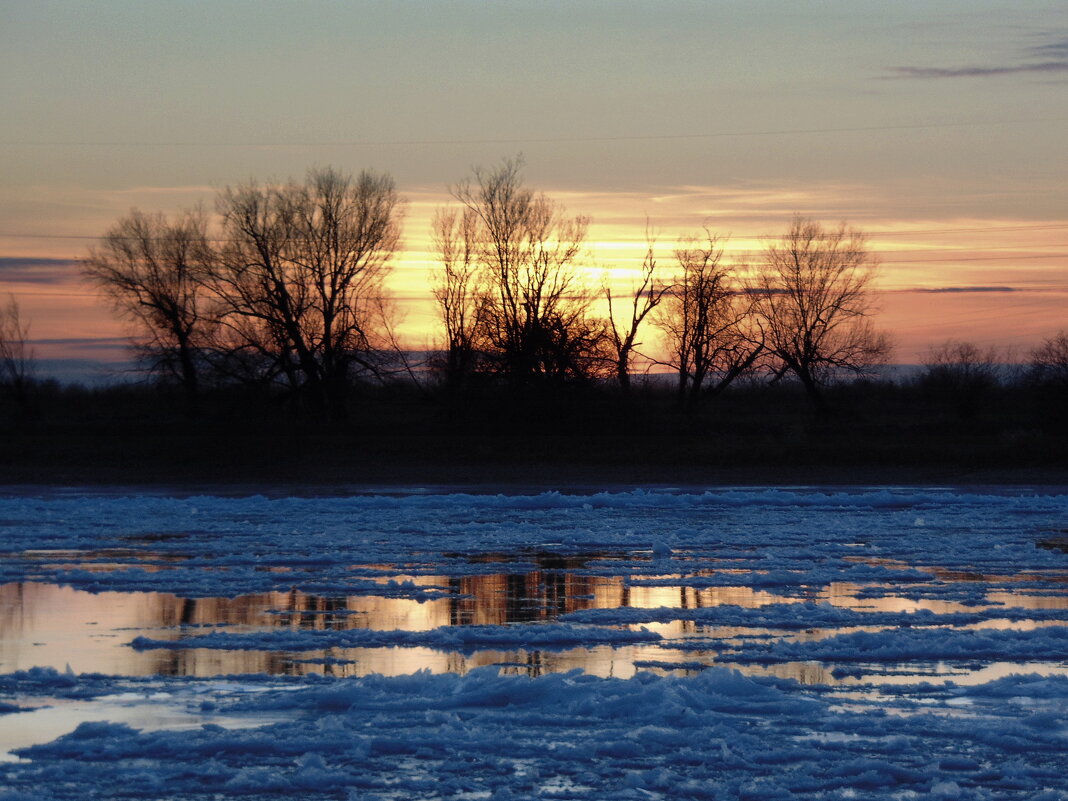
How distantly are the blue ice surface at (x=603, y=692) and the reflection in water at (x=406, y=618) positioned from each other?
0.72 ft

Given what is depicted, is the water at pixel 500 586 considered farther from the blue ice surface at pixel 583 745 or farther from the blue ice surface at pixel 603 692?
the blue ice surface at pixel 583 745

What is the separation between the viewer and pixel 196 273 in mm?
39562

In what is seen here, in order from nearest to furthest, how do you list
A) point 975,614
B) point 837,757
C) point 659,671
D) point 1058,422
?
point 837,757 < point 659,671 < point 975,614 < point 1058,422

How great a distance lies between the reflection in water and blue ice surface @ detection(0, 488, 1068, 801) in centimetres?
22

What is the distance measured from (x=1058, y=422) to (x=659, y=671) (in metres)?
28.5

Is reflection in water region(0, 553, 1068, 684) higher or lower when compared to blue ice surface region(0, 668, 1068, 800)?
higher

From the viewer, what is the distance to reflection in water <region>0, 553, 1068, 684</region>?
343 inches

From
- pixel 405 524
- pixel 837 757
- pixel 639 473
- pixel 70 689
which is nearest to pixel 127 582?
pixel 70 689

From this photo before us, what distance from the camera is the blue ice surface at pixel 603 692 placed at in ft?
20.4

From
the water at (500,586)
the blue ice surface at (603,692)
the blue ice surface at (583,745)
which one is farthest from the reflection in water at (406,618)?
the blue ice surface at (583,745)

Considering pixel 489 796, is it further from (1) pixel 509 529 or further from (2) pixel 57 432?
(2) pixel 57 432

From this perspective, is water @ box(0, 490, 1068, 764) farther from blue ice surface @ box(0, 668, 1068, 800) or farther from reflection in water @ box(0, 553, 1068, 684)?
blue ice surface @ box(0, 668, 1068, 800)

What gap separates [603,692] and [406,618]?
3289mm

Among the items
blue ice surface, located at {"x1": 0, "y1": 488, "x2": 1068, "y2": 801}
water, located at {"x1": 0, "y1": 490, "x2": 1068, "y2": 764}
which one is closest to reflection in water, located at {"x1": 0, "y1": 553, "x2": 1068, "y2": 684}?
water, located at {"x1": 0, "y1": 490, "x2": 1068, "y2": 764}
